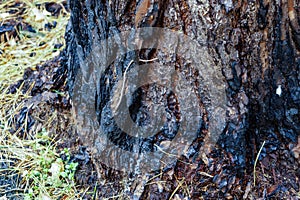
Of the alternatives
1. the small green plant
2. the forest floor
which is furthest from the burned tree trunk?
the small green plant

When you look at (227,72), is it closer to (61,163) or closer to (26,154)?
(61,163)

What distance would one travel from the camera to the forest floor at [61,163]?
4.75 ft

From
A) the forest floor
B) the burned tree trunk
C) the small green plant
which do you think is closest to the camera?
the burned tree trunk

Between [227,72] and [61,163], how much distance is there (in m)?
0.85

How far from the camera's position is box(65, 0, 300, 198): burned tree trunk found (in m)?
1.26

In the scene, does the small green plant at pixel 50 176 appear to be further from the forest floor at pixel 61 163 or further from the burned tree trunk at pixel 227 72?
the burned tree trunk at pixel 227 72

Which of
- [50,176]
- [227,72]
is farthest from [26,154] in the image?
[227,72]

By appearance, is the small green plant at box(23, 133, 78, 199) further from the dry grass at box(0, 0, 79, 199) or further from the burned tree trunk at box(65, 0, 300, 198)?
the burned tree trunk at box(65, 0, 300, 198)

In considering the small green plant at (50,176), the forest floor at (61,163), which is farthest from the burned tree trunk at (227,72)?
the small green plant at (50,176)

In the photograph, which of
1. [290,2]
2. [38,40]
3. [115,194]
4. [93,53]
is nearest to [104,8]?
[93,53]

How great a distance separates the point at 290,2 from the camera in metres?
1.25

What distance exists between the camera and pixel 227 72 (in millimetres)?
1330

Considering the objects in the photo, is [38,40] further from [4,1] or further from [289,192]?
[289,192]

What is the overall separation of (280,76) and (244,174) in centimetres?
42
